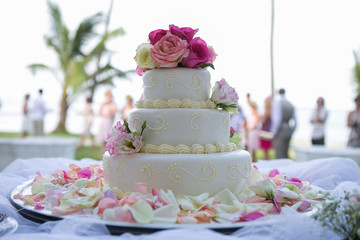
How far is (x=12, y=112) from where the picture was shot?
79.7 ft

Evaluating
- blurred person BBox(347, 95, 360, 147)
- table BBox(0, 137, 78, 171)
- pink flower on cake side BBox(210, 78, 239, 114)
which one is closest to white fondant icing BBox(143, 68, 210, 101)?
pink flower on cake side BBox(210, 78, 239, 114)

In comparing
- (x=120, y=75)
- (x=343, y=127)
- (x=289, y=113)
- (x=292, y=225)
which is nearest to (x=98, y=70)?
(x=120, y=75)

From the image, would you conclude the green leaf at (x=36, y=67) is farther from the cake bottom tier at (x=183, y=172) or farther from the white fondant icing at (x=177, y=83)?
the cake bottom tier at (x=183, y=172)

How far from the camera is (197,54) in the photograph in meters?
2.81

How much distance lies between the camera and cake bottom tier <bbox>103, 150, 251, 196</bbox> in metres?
2.51

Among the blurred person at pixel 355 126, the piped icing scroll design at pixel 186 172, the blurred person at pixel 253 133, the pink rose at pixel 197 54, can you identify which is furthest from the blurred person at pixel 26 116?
the piped icing scroll design at pixel 186 172

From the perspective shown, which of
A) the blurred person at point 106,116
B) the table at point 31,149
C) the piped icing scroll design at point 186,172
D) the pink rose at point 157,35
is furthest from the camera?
the blurred person at point 106,116

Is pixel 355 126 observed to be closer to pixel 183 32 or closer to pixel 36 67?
pixel 183 32

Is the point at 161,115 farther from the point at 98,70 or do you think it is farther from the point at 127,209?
the point at 98,70

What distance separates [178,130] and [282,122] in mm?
6224

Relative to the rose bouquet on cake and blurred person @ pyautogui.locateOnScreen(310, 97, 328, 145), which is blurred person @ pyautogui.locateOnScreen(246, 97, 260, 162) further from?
the rose bouquet on cake

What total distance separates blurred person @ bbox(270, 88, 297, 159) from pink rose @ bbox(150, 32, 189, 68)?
19.7ft

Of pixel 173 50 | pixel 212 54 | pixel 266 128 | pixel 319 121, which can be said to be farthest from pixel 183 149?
pixel 319 121

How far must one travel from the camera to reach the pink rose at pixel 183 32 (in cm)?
278
